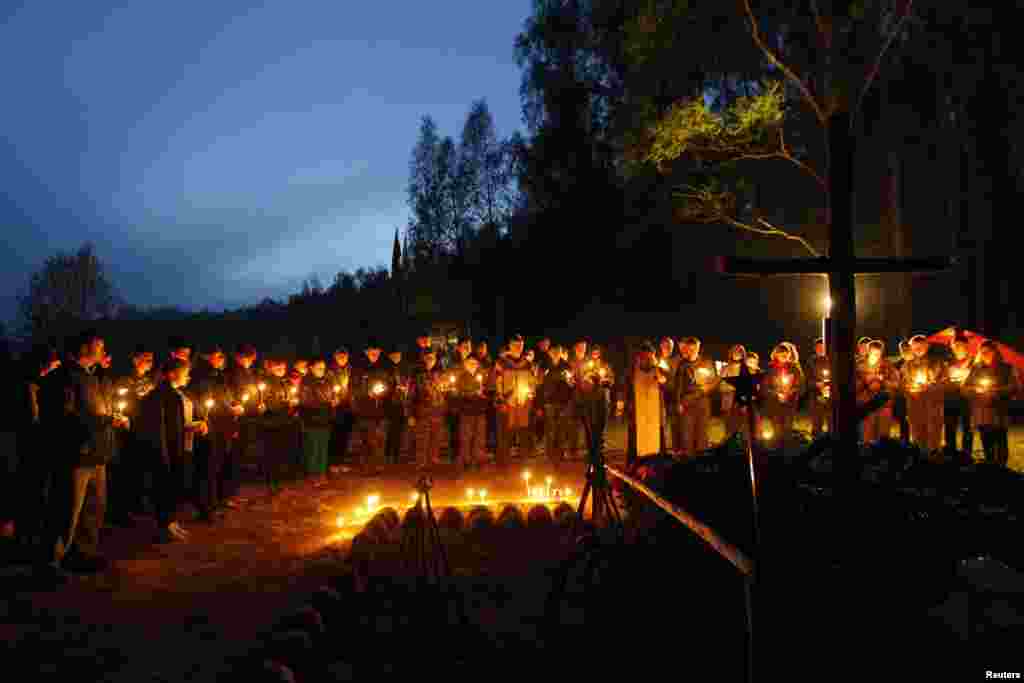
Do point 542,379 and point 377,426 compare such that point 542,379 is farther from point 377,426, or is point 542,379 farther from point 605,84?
point 605,84

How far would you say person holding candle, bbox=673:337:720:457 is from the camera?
11680 mm

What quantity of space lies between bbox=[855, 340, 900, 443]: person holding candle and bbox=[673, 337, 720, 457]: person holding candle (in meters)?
2.53

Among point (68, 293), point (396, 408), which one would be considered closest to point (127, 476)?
point (396, 408)

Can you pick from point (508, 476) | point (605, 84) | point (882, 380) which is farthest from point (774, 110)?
point (605, 84)

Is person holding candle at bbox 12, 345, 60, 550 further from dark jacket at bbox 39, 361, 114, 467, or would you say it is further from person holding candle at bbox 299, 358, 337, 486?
person holding candle at bbox 299, 358, 337, 486

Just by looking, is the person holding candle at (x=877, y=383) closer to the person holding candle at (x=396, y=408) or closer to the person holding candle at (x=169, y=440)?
the person holding candle at (x=396, y=408)

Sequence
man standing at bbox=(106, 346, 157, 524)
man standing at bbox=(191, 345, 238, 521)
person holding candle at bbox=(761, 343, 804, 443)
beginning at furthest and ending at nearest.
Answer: person holding candle at bbox=(761, 343, 804, 443) → man standing at bbox=(191, 345, 238, 521) → man standing at bbox=(106, 346, 157, 524)

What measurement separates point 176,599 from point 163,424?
9.05ft

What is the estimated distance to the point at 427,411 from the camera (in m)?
12.9

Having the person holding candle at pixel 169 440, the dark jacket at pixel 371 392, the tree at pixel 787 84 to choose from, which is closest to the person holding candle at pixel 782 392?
the tree at pixel 787 84

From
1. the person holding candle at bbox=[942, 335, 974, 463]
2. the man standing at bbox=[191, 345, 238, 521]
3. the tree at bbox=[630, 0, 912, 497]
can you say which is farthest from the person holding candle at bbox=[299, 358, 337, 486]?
the person holding candle at bbox=[942, 335, 974, 463]

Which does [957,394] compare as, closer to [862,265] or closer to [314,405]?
[862,265]

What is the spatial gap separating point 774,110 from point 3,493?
15220 mm

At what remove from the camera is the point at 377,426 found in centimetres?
1284
